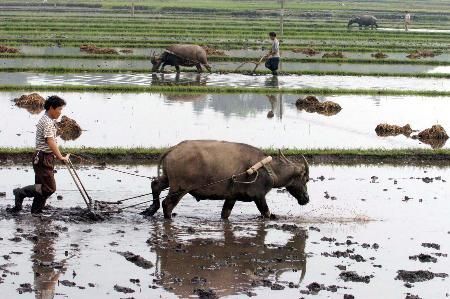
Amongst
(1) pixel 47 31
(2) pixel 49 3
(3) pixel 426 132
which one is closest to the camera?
(3) pixel 426 132

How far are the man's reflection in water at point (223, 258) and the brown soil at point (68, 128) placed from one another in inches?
235

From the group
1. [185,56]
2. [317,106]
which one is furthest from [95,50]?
[317,106]

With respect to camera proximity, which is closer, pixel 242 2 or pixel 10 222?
pixel 10 222

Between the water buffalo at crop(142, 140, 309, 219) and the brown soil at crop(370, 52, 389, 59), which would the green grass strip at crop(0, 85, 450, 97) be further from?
the water buffalo at crop(142, 140, 309, 219)

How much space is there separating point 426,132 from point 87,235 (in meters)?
9.44

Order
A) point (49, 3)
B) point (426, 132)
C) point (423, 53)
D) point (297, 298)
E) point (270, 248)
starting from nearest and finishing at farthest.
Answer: point (297, 298) < point (270, 248) < point (426, 132) < point (423, 53) < point (49, 3)

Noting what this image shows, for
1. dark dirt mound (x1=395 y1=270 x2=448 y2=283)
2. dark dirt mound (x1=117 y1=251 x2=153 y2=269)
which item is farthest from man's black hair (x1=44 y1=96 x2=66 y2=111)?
dark dirt mound (x1=395 y1=270 x2=448 y2=283)

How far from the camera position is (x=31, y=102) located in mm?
19219

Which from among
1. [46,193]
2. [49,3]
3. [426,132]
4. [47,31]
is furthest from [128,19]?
[46,193]

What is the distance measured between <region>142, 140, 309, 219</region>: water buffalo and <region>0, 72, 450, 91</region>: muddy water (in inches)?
477

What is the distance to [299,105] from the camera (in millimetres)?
21344

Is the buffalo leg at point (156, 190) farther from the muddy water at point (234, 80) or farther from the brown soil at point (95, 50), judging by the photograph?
the brown soil at point (95, 50)

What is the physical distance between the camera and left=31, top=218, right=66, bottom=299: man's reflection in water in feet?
26.6

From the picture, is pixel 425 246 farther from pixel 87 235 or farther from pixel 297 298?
pixel 87 235
